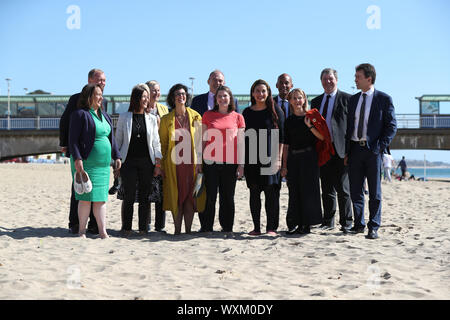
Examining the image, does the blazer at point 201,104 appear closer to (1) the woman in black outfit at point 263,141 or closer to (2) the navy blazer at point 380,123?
(1) the woman in black outfit at point 263,141

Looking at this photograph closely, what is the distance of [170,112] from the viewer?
639cm

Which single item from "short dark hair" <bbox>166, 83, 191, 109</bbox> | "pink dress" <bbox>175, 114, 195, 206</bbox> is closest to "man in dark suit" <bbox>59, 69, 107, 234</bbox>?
"short dark hair" <bbox>166, 83, 191, 109</bbox>

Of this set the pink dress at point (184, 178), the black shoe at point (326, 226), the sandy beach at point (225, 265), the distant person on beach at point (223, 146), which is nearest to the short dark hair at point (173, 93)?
the pink dress at point (184, 178)

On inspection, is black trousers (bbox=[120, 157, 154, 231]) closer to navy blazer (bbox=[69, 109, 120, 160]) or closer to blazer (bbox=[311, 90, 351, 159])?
navy blazer (bbox=[69, 109, 120, 160])

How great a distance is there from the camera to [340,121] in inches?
256

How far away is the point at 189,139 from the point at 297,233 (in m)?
1.88

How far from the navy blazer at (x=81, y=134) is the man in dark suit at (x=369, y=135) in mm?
3240

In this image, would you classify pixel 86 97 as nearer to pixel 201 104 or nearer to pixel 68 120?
pixel 68 120

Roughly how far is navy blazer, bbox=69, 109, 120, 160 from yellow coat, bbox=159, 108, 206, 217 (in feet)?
3.03

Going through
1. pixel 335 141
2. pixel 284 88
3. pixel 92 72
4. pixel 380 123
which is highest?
pixel 92 72

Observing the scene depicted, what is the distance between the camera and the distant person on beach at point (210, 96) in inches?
265

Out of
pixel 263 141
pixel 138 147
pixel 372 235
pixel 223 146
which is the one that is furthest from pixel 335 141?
pixel 138 147

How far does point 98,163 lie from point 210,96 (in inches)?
75.1

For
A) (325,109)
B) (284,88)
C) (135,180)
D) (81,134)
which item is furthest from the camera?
(284,88)
